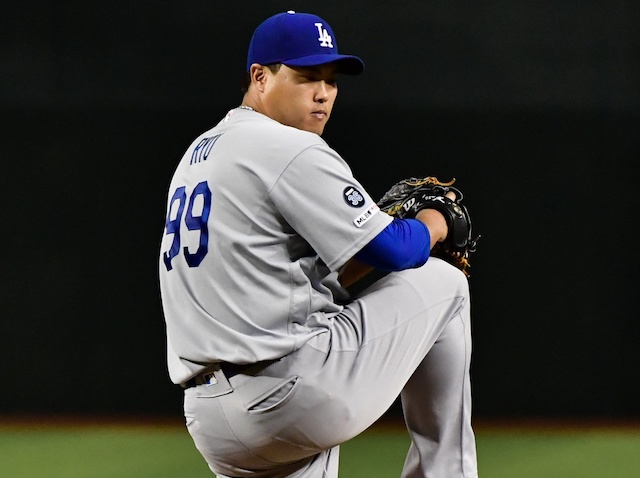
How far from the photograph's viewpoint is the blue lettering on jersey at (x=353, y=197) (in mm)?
1675

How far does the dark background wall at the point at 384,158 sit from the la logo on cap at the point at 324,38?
1698 mm

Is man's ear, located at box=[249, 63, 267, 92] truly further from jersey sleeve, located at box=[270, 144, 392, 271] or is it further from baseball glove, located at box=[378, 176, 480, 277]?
baseball glove, located at box=[378, 176, 480, 277]

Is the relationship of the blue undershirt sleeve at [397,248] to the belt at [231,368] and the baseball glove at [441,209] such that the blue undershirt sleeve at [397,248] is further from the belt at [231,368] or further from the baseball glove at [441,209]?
the belt at [231,368]

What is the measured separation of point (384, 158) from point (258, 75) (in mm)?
1742

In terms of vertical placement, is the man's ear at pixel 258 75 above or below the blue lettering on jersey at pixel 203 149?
above

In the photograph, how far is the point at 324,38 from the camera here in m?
1.87

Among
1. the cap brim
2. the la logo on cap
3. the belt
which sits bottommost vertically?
the belt

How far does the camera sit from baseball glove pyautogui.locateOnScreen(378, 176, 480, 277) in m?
1.92

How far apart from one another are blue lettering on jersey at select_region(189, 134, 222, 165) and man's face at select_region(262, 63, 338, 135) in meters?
Answer: 0.16

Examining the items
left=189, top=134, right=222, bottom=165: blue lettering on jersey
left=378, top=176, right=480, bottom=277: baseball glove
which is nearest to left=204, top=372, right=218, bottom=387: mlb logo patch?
left=189, top=134, right=222, bottom=165: blue lettering on jersey

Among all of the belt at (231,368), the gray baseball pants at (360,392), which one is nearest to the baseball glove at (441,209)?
the gray baseball pants at (360,392)

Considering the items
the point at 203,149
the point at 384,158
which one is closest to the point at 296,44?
the point at 203,149

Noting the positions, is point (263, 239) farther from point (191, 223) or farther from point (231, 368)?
point (231, 368)

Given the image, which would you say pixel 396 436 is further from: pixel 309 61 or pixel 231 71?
pixel 309 61
